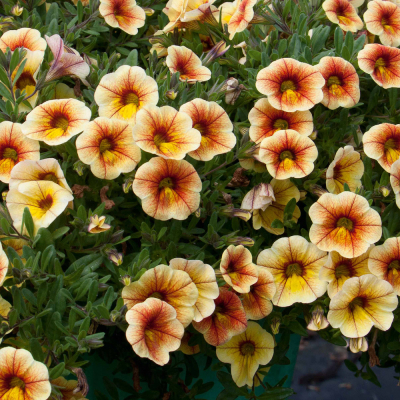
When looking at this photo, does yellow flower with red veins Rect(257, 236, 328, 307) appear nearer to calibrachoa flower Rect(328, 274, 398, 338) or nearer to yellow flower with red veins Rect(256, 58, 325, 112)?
calibrachoa flower Rect(328, 274, 398, 338)

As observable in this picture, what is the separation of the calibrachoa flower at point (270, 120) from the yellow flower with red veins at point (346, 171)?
0.33 ft

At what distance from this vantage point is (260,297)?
117cm

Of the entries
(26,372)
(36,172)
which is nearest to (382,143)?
(36,172)

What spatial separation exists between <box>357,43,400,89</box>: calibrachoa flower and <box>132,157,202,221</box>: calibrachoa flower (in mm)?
557

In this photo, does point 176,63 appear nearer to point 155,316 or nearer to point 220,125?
point 220,125

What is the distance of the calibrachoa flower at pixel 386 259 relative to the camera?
113 cm

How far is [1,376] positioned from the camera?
0.91 m

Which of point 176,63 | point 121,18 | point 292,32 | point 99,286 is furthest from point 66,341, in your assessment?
point 292,32

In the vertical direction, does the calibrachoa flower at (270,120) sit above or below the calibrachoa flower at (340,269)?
above

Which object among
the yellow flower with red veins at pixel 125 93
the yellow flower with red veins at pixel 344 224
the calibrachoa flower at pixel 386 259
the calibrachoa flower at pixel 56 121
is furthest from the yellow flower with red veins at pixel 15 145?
the calibrachoa flower at pixel 386 259

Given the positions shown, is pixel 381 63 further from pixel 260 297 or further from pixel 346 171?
pixel 260 297

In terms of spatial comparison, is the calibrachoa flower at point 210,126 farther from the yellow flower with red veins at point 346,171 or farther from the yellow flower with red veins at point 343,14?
the yellow flower with red veins at point 343,14

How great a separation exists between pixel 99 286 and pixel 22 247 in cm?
18

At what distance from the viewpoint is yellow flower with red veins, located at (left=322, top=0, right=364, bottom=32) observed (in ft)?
4.78
